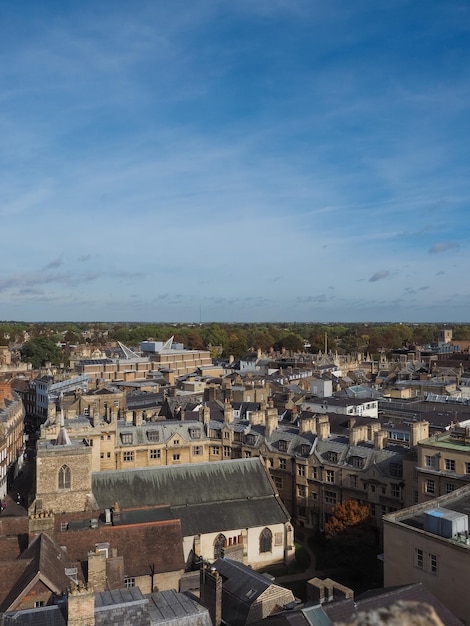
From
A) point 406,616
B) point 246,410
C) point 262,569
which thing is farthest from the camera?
point 246,410

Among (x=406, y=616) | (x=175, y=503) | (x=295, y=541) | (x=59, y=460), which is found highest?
(x=406, y=616)

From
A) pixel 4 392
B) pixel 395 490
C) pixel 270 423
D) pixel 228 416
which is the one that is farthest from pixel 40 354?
pixel 395 490

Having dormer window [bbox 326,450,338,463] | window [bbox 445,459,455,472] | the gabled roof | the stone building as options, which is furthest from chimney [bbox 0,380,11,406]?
window [bbox 445,459,455,472]

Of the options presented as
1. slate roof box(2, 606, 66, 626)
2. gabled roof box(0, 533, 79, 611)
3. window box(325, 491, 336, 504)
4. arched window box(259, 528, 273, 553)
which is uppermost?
slate roof box(2, 606, 66, 626)

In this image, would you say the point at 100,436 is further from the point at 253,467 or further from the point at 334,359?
the point at 334,359

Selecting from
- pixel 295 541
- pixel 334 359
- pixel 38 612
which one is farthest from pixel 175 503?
pixel 334 359

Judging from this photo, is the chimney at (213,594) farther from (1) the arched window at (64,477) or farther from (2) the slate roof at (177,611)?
(1) the arched window at (64,477)

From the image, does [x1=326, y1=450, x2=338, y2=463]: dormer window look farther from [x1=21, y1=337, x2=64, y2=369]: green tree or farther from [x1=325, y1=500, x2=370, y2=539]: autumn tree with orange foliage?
[x1=21, y1=337, x2=64, y2=369]: green tree

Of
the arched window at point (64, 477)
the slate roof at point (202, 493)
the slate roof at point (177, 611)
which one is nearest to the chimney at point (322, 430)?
the slate roof at point (202, 493)
